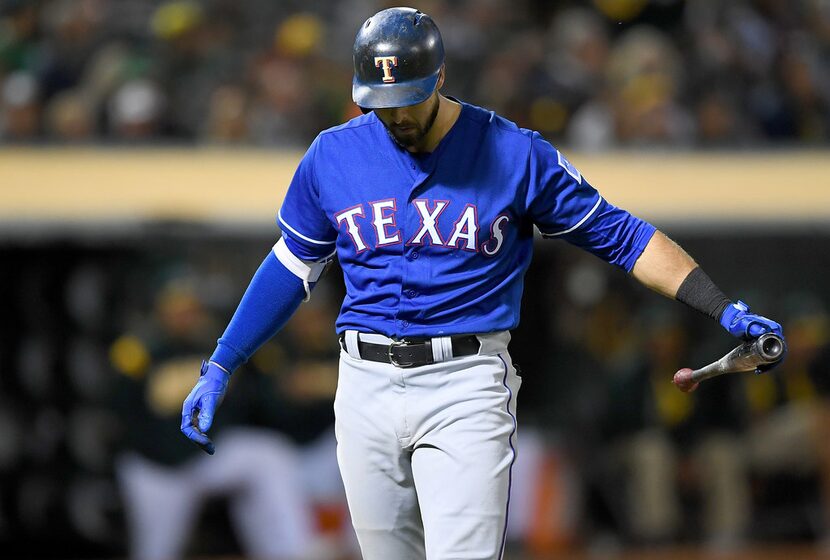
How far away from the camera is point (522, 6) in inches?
370

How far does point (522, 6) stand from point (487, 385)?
21.4 ft

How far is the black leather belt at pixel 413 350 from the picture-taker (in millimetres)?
3316

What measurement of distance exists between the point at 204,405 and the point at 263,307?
1.06ft

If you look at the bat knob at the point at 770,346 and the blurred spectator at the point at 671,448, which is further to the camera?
the blurred spectator at the point at 671,448

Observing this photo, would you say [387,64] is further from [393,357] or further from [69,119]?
[69,119]

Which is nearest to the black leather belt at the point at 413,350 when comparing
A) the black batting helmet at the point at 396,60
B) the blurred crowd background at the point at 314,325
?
the black batting helmet at the point at 396,60

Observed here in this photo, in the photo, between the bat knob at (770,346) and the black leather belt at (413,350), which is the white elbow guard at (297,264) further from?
the bat knob at (770,346)

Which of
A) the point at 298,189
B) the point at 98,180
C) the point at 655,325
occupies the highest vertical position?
the point at 298,189

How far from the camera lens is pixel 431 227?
334cm

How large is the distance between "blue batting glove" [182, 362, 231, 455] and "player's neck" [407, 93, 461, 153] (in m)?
0.86

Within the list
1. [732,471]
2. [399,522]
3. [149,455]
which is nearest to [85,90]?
[149,455]

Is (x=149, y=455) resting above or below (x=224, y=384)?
→ below

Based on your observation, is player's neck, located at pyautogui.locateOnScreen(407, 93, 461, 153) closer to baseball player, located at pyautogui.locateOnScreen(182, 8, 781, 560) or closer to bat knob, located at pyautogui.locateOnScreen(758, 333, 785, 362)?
baseball player, located at pyautogui.locateOnScreen(182, 8, 781, 560)

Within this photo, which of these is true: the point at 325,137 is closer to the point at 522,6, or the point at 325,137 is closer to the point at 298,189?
the point at 298,189
